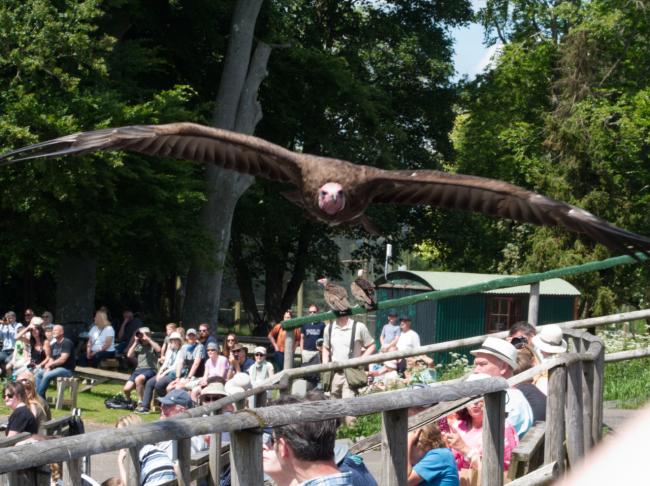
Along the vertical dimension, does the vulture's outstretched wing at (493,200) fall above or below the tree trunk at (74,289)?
above

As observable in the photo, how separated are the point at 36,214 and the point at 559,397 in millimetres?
15965

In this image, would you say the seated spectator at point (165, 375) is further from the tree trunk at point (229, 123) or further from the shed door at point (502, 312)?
the tree trunk at point (229, 123)

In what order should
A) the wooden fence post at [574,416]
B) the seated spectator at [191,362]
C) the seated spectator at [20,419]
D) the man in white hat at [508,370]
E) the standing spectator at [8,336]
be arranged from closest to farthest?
the wooden fence post at [574,416]
the man in white hat at [508,370]
the seated spectator at [20,419]
the seated spectator at [191,362]
the standing spectator at [8,336]

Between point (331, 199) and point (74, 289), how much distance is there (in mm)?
15044

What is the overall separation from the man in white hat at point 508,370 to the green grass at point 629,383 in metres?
3.63

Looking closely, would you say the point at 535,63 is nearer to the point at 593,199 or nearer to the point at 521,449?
the point at 593,199

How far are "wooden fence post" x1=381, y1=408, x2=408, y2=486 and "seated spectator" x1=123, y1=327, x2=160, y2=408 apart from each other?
11.9m

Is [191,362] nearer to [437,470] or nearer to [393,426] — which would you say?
[437,470]

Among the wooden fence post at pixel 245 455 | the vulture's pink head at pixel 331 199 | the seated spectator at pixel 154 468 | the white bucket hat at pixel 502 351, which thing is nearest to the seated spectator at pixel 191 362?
the vulture's pink head at pixel 331 199

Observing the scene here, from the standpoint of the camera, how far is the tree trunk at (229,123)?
24734 mm

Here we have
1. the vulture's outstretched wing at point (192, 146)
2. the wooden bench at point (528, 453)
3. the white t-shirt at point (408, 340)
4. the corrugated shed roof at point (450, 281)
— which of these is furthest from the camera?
the corrugated shed roof at point (450, 281)

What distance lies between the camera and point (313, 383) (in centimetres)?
1116

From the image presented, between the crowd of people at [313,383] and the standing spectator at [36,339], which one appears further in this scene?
the standing spectator at [36,339]

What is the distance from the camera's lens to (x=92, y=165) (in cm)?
1880
